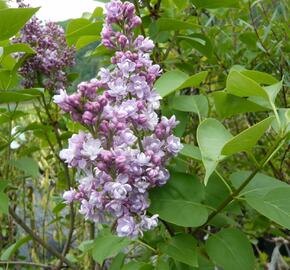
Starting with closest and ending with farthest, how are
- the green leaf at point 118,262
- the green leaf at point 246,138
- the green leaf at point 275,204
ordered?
the green leaf at point 246,138
the green leaf at point 275,204
the green leaf at point 118,262

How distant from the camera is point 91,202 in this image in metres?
0.70

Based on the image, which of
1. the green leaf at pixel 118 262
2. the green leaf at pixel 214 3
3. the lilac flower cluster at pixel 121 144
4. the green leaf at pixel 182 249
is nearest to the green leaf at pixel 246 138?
the lilac flower cluster at pixel 121 144

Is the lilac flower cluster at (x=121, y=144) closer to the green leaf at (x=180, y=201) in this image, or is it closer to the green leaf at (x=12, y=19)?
the green leaf at (x=180, y=201)

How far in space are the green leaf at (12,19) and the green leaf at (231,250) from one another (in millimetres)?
539

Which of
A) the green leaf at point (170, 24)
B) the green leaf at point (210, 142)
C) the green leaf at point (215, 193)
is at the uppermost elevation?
the green leaf at point (170, 24)

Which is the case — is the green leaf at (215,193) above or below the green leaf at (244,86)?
below

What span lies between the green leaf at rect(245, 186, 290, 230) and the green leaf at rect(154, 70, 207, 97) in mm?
226

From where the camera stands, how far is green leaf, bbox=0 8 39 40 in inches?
34.6

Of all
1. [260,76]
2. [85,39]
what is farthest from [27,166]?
[260,76]

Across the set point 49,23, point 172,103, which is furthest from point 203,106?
point 49,23

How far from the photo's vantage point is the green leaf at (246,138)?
62cm

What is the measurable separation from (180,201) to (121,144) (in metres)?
0.17

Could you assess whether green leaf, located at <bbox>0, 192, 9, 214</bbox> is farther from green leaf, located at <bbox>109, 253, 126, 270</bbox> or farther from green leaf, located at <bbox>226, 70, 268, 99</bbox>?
green leaf, located at <bbox>226, 70, 268, 99</bbox>

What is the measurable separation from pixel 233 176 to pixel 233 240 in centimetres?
11
